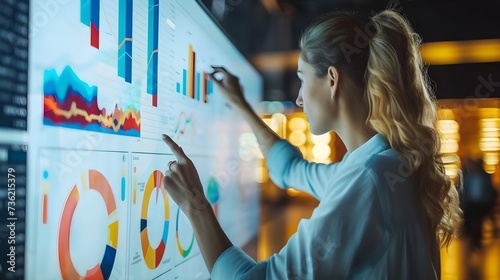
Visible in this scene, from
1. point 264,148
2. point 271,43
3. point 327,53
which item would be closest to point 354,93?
point 327,53

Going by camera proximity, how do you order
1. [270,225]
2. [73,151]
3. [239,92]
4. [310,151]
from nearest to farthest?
[73,151]
[239,92]
[270,225]
[310,151]

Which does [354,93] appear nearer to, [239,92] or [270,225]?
[239,92]

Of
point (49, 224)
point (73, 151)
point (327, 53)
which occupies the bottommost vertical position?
point (49, 224)

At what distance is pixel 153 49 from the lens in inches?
48.3

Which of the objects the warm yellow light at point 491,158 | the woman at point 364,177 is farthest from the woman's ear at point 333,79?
the warm yellow light at point 491,158

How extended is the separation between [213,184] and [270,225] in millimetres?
2000

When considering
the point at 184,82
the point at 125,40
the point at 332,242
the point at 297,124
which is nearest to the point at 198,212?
the point at 332,242

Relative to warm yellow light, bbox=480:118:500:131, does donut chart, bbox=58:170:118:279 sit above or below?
below

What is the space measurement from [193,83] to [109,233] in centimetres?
67

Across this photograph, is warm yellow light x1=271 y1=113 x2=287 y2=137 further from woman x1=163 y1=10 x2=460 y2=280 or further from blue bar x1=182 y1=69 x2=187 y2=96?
woman x1=163 y1=10 x2=460 y2=280

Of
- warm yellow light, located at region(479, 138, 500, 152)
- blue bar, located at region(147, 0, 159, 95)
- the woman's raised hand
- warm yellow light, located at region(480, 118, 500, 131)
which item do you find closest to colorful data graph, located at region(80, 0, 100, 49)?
blue bar, located at region(147, 0, 159, 95)

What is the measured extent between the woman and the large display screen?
13 centimetres

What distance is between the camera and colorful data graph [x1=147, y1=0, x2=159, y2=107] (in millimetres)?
1204

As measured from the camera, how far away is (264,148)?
180 centimetres
